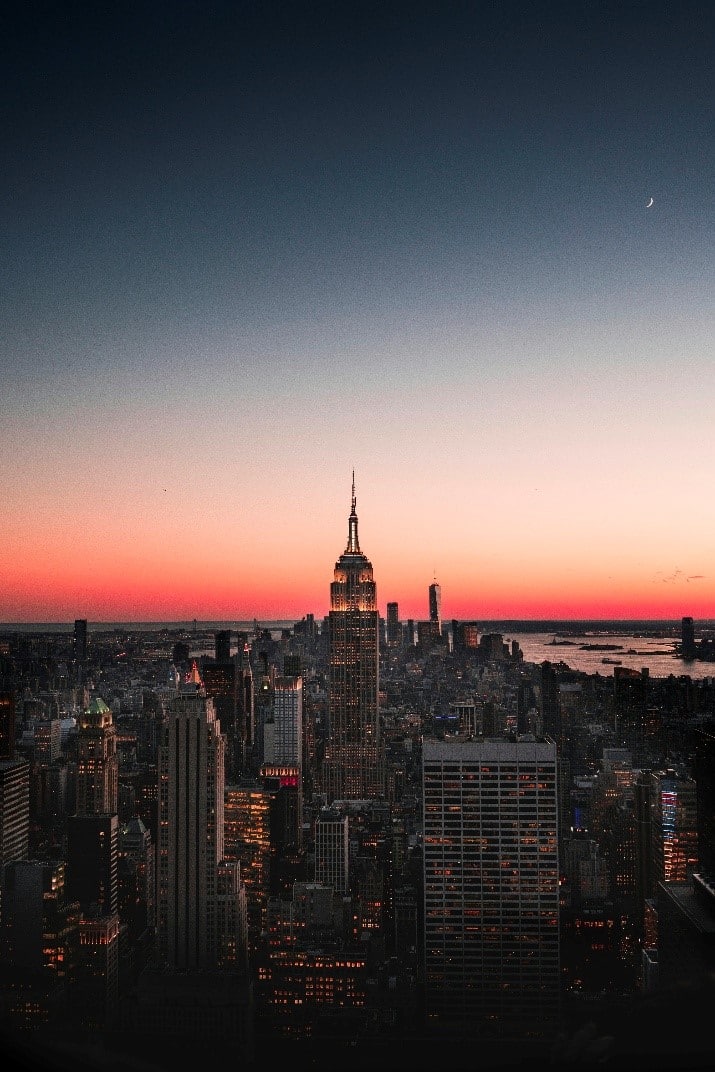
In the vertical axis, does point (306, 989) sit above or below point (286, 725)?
below

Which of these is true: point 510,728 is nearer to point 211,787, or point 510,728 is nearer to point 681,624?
point 211,787

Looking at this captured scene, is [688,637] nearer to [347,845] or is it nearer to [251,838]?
[347,845]

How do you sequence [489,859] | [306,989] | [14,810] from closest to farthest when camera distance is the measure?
[306,989] → [489,859] → [14,810]

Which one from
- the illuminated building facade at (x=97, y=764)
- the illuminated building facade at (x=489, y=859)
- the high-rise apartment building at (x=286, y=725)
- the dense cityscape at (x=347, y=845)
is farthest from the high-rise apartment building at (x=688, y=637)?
the high-rise apartment building at (x=286, y=725)

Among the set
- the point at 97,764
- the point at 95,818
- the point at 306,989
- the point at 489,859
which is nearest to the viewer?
the point at 306,989

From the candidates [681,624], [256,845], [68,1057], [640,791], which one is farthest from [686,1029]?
[256,845]

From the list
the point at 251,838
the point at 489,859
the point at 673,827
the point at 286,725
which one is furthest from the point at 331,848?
the point at 286,725

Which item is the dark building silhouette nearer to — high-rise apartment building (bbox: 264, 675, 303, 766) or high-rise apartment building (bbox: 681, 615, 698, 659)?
high-rise apartment building (bbox: 264, 675, 303, 766)
